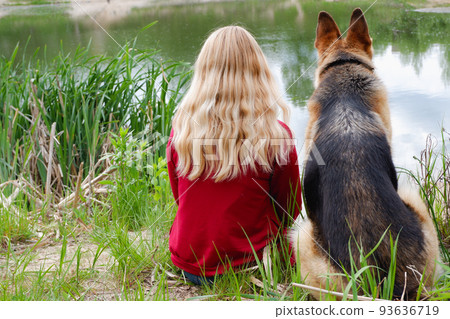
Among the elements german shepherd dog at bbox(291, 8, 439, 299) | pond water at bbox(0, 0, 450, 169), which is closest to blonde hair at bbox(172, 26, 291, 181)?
german shepherd dog at bbox(291, 8, 439, 299)

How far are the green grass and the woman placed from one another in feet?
0.58

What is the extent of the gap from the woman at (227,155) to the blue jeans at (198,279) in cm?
1

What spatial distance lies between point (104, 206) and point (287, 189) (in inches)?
69.3

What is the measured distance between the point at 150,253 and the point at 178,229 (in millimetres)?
317

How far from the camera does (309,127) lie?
8.30ft

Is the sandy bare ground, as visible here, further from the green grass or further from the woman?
the woman

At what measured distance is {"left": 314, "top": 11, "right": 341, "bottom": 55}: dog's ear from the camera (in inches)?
117

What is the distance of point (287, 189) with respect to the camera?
2.33m

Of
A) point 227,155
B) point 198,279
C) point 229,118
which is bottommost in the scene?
point 198,279

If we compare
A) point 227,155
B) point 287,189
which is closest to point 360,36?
point 287,189

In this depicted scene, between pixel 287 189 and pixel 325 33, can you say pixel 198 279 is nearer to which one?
pixel 287 189

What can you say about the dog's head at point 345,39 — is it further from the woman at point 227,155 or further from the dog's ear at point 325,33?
the woman at point 227,155
